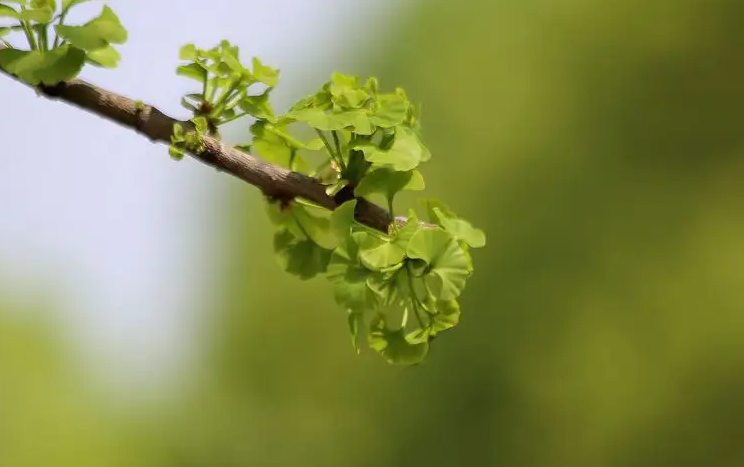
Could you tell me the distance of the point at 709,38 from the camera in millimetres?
2482

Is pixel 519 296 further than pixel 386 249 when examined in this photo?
Yes

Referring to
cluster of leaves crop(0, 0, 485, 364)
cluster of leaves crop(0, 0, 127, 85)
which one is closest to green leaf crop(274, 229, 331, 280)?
cluster of leaves crop(0, 0, 485, 364)

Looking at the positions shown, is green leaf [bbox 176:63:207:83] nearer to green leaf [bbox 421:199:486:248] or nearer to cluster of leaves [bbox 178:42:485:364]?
cluster of leaves [bbox 178:42:485:364]

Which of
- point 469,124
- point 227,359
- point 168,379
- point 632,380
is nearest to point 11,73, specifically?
point 632,380

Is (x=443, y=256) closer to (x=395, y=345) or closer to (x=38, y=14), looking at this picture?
(x=395, y=345)

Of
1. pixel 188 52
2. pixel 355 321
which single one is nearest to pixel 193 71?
pixel 188 52

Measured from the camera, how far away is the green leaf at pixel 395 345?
362mm

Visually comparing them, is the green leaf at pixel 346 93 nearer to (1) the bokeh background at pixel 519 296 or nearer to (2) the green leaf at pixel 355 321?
(2) the green leaf at pixel 355 321

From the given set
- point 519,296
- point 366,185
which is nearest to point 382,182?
point 366,185

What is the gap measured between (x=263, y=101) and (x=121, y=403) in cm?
286

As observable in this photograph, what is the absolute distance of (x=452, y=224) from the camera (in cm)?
36

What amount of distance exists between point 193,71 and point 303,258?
0.30 ft

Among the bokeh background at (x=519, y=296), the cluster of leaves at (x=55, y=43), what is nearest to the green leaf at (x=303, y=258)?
the cluster of leaves at (x=55, y=43)

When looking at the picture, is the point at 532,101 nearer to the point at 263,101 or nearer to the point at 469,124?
the point at 469,124
